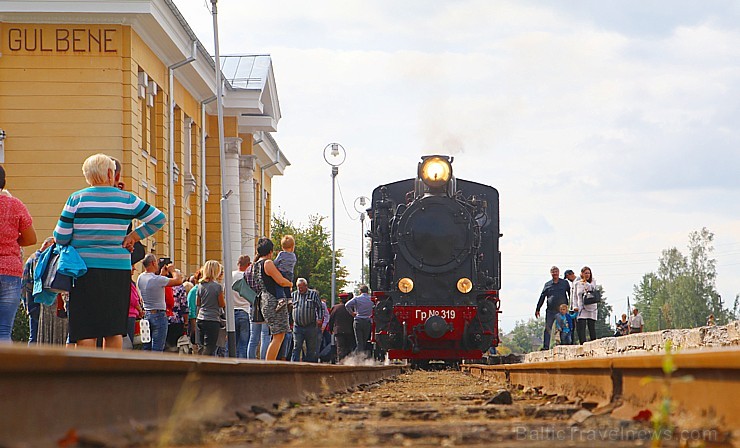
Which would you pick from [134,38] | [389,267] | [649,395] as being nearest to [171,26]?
[134,38]

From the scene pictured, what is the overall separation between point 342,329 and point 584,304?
4882 millimetres

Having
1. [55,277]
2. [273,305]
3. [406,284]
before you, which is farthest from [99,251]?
[406,284]

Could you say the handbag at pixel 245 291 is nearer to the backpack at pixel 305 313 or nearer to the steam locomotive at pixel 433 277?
the backpack at pixel 305 313

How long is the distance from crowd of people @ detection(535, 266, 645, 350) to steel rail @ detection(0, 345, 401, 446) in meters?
14.4

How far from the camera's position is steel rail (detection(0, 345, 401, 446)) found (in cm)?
350

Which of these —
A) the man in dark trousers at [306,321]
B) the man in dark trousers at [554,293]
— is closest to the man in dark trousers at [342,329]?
the man in dark trousers at [554,293]

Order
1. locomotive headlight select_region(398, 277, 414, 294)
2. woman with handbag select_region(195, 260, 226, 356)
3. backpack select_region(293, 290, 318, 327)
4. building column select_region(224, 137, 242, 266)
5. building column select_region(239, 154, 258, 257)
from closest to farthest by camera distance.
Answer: woman with handbag select_region(195, 260, 226, 356)
backpack select_region(293, 290, 318, 327)
locomotive headlight select_region(398, 277, 414, 294)
building column select_region(224, 137, 242, 266)
building column select_region(239, 154, 258, 257)

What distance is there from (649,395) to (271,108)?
133ft

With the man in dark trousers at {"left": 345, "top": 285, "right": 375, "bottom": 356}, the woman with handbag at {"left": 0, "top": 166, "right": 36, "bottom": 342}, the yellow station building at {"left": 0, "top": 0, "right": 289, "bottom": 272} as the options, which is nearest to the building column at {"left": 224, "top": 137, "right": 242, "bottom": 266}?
the yellow station building at {"left": 0, "top": 0, "right": 289, "bottom": 272}

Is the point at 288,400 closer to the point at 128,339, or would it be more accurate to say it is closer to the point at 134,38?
the point at 128,339

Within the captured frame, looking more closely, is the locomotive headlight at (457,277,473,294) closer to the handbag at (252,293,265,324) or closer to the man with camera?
the handbag at (252,293,265,324)

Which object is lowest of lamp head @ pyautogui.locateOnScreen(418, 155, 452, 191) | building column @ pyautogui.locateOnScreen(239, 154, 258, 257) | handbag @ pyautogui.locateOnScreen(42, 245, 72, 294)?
handbag @ pyautogui.locateOnScreen(42, 245, 72, 294)

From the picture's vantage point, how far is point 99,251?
8000mm

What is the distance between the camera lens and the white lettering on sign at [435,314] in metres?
19.5
